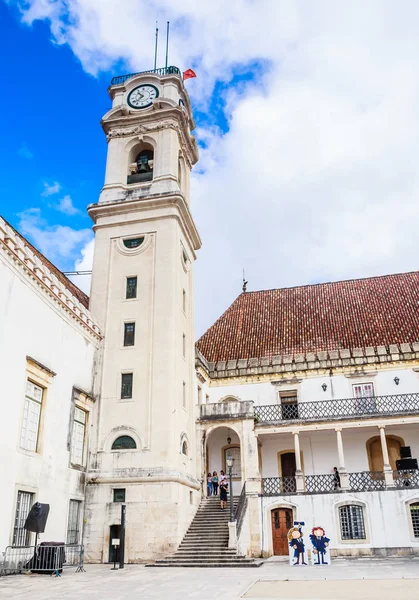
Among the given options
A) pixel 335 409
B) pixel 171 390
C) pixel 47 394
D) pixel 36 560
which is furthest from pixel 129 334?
pixel 335 409

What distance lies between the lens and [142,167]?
27.1 m

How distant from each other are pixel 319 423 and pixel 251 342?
7015mm

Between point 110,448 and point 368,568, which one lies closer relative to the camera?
point 368,568

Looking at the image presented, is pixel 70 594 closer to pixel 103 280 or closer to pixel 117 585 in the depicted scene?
pixel 117 585

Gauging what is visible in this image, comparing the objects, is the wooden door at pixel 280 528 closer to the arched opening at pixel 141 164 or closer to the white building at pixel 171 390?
the white building at pixel 171 390

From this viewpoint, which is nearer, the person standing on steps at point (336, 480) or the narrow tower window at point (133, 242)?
the person standing on steps at point (336, 480)

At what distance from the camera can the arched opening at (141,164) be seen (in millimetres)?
26734

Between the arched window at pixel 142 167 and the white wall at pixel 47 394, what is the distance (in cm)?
918

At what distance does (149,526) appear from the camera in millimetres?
19641

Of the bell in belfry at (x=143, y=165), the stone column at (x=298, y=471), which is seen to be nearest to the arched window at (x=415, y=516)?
the stone column at (x=298, y=471)

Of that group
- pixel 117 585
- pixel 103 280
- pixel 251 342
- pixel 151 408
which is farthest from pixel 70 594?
pixel 251 342

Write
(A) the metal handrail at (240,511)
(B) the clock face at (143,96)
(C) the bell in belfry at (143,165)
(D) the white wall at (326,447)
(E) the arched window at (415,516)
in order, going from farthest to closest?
(B) the clock face at (143,96), (C) the bell in belfry at (143,165), (D) the white wall at (326,447), (E) the arched window at (415,516), (A) the metal handrail at (240,511)

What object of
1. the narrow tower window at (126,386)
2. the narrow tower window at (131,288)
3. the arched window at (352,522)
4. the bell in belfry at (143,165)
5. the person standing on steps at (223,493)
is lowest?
the arched window at (352,522)

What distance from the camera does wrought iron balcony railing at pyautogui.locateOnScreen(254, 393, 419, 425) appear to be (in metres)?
24.3
